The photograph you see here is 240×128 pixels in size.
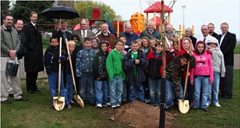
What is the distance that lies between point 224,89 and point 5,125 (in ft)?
19.7

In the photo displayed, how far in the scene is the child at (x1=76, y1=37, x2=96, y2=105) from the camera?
6297mm

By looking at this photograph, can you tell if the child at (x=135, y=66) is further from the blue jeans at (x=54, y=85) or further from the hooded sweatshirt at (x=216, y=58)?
the hooded sweatshirt at (x=216, y=58)

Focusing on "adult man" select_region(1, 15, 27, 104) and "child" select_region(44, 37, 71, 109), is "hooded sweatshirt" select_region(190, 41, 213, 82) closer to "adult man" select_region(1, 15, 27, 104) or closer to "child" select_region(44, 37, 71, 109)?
"child" select_region(44, 37, 71, 109)

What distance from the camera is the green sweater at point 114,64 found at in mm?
6084

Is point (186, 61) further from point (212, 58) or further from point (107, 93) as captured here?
point (107, 93)

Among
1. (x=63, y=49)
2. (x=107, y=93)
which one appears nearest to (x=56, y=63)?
(x=63, y=49)

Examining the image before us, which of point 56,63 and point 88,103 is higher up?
point 56,63

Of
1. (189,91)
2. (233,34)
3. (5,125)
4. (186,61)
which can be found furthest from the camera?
(233,34)

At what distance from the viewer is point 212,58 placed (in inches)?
259

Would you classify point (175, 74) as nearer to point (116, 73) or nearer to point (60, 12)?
point (116, 73)

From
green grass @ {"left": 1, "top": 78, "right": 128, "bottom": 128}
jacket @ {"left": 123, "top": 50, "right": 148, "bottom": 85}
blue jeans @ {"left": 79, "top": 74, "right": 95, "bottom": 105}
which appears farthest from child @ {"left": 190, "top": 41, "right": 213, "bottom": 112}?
blue jeans @ {"left": 79, "top": 74, "right": 95, "bottom": 105}

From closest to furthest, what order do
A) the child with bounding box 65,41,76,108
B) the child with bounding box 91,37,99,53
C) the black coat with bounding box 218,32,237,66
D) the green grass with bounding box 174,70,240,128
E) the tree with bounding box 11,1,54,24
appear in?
the green grass with bounding box 174,70,240,128, the child with bounding box 65,41,76,108, the child with bounding box 91,37,99,53, the black coat with bounding box 218,32,237,66, the tree with bounding box 11,1,54,24

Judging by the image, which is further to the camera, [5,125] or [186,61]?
[186,61]

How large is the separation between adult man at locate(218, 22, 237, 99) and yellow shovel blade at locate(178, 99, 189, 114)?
7.04ft
